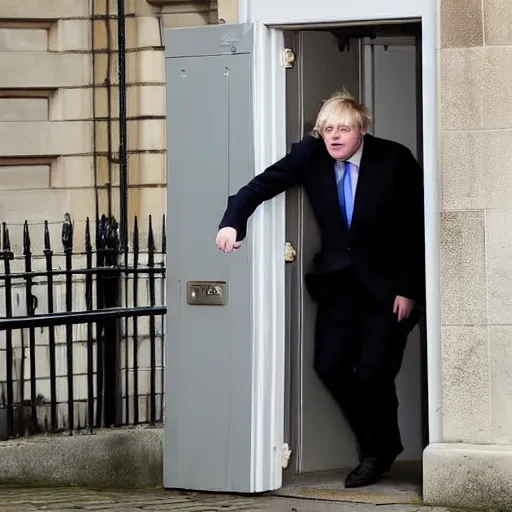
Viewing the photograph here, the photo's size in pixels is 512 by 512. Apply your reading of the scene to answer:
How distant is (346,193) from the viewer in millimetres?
7246

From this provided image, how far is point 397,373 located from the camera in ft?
26.0

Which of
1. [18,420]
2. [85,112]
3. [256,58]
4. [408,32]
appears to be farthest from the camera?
[85,112]

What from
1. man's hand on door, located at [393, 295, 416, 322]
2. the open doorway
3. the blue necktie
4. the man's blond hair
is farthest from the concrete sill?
man's hand on door, located at [393, 295, 416, 322]

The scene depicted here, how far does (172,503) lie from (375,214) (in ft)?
5.30

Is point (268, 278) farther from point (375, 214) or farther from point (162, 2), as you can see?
point (162, 2)

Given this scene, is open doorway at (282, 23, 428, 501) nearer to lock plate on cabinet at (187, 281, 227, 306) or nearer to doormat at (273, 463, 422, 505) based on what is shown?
doormat at (273, 463, 422, 505)

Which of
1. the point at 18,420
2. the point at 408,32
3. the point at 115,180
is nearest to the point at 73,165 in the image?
the point at 115,180

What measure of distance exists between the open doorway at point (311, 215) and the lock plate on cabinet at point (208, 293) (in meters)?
0.34

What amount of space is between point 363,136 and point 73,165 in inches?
188

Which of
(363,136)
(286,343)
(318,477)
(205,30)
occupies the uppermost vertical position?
(205,30)

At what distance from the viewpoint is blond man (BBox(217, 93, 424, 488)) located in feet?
23.4

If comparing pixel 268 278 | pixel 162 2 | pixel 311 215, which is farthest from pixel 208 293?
pixel 162 2

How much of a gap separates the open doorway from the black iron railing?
1529mm

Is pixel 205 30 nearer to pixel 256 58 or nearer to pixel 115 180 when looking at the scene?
pixel 256 58
